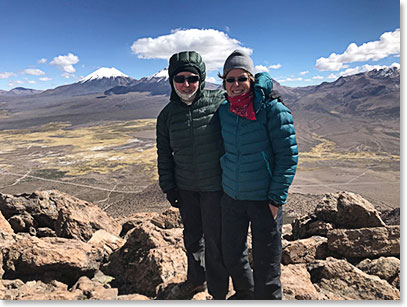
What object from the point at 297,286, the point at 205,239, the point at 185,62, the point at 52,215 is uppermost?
the point at 185,62

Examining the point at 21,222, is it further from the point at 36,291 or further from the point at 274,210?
the point at 274,210

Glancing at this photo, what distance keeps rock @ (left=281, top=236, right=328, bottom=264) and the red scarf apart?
236 centimetres

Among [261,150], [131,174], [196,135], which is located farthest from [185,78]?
[131,174]

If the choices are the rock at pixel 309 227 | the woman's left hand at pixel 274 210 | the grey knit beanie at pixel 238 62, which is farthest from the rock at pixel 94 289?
the rock at pixel 309 227

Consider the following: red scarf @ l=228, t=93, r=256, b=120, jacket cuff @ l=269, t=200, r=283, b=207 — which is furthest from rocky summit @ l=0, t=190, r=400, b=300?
red scarf @ l=228, t=93, r=256, b=120

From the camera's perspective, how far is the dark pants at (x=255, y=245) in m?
2.52

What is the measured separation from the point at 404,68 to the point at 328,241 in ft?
7.84

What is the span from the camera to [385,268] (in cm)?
354

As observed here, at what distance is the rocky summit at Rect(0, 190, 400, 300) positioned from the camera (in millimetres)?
3143

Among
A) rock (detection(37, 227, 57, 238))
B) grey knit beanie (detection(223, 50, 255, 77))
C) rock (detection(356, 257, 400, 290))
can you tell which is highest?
grey knit beanie (detection(223, 50, 255, 77))

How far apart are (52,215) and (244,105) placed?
13.3 feet

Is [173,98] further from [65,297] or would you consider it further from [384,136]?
[384,136]

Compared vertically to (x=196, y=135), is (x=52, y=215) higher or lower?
lower

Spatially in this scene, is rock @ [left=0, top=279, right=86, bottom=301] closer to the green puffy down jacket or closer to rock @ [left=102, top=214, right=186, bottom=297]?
rock @ [left=102, top=214, right=186, bottom=297]
